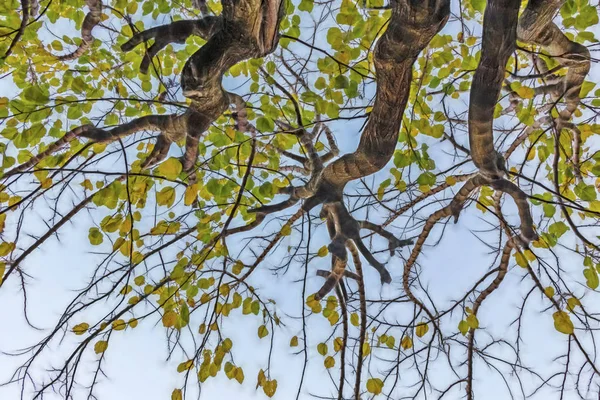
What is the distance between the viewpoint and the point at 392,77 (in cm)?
145

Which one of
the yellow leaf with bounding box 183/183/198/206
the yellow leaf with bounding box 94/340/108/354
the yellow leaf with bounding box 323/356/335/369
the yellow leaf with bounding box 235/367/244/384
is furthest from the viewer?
the yellow leaf with bounding box 323/356/335/369

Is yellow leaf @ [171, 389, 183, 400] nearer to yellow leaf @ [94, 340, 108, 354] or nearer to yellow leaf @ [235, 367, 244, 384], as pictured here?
yellow leaf @ [235, 367, 244, 384]

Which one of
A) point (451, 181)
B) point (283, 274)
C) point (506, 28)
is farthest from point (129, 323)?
point (506, 28)

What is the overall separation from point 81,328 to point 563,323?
6.50ft

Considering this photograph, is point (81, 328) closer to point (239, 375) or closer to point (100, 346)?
point (100, 346)

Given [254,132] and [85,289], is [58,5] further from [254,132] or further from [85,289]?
[85,289]

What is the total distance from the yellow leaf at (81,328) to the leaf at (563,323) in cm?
194

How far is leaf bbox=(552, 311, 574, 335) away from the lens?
1715 mm

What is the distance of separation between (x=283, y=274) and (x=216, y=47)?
1.23 meters

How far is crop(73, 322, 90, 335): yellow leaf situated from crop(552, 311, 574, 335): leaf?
194 cm

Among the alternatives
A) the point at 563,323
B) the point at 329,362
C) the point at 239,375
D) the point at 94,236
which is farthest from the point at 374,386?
the point at 94,236

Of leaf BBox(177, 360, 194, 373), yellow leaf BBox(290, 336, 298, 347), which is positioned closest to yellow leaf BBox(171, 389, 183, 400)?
leaf BBox(177, 360, 194, 373)

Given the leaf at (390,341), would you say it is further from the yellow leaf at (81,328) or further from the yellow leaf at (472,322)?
the yellow leaf at (81,328)

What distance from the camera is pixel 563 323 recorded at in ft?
5.66
